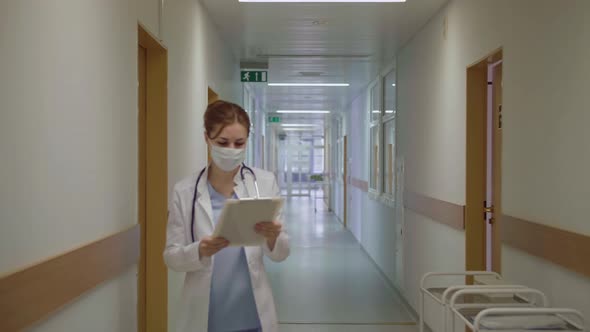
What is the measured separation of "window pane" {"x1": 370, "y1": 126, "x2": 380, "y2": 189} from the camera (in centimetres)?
881

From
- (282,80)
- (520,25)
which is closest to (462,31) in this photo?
(520,25)

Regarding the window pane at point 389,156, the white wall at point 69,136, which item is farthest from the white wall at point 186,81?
the window pane at point 389,156

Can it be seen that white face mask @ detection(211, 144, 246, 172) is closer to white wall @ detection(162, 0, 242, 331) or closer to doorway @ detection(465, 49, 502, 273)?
white wall @ detection(162, 0, 242, 331)

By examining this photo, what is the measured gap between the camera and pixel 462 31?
4371 mm

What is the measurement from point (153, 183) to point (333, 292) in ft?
12.6

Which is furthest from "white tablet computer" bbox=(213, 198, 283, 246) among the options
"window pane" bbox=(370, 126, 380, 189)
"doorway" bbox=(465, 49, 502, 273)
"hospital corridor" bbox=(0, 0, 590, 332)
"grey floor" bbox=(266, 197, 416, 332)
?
"window pane" bbox=(370, 126, 380, 189)

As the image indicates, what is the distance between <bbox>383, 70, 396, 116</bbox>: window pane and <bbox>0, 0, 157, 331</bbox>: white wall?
16.0 feet

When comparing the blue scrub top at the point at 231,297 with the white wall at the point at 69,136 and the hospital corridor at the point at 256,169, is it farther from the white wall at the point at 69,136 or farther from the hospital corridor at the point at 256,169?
the white wall at the point at 69,136

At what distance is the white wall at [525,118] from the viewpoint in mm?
2559

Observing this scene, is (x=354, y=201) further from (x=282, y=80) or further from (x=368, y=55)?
(x=368, y=55)

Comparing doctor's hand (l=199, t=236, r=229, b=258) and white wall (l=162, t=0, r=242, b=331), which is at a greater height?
white wall (l=162, t=0, r=242, b=331)

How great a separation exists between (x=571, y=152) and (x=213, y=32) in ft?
12.7

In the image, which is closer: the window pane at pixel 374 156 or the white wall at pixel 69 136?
the white wall at pixel 69 136

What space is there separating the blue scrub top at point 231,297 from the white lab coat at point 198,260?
0.03 meters
